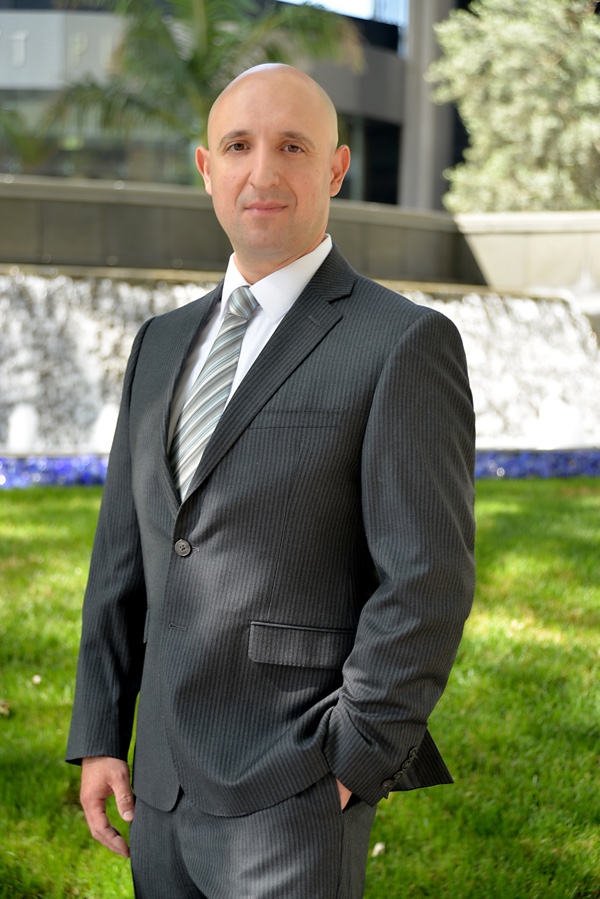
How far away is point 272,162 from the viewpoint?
6.16 feet

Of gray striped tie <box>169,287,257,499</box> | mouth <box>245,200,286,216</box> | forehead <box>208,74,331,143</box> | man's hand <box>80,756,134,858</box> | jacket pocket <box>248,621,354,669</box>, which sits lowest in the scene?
man's hand <box>80,756,134,858</box>

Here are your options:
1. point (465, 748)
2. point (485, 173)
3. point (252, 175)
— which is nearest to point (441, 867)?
point (465, 748)

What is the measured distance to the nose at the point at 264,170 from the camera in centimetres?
187

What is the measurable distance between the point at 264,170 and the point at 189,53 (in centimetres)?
1870

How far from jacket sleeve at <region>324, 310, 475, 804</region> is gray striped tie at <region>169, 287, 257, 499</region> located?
0.32m

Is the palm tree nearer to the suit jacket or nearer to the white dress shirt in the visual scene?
the white dress shirt

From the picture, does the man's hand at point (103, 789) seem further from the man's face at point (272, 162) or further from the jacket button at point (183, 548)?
the man's face at point (272, 162)

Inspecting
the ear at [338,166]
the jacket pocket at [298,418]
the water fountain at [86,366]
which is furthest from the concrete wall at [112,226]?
the jacket pocket at [298,418]

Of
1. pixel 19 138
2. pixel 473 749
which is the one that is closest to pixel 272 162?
pixel 473 749

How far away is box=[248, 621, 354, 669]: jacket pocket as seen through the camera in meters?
1.79

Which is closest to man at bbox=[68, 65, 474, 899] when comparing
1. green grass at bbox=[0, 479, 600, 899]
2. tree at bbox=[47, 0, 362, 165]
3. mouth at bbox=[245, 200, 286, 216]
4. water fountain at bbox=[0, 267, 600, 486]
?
mouth at bbox=[245, 200, 286, 216]

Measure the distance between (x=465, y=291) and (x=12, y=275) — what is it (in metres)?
4.50

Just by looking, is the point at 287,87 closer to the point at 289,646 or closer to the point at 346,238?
the point at 289,646

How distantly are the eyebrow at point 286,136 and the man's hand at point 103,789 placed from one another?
1.21 meters
